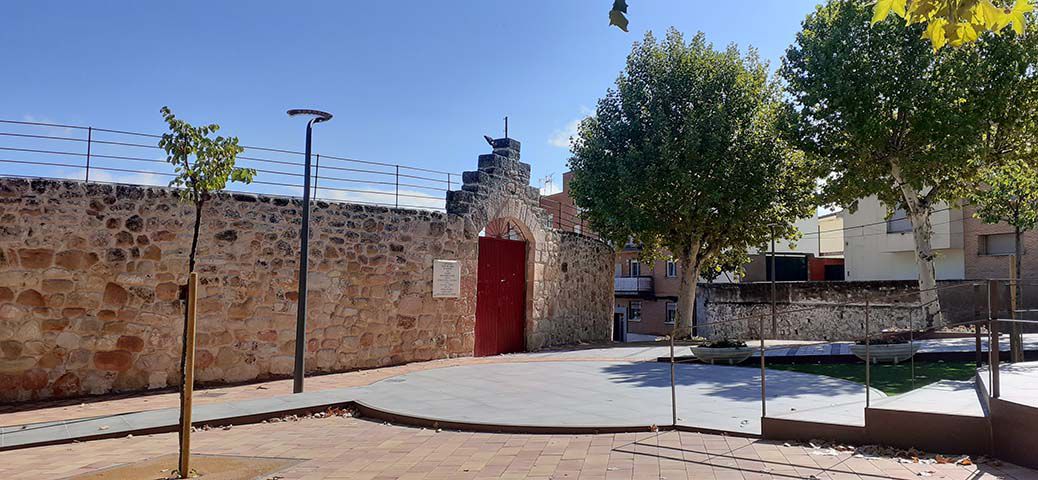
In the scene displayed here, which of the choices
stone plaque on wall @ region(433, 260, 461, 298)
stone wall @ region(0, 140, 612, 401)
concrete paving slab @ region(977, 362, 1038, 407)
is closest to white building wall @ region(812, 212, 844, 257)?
stone wall @ region(0, 140, 612, 401)

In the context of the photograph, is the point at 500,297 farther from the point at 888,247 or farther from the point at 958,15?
the point at 888,247

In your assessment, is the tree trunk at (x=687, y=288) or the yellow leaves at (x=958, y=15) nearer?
the yellow leaves at (x=958, y=15)

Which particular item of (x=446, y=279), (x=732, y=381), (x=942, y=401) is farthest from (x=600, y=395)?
(x=446, y=279)

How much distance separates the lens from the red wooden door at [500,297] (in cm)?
1430

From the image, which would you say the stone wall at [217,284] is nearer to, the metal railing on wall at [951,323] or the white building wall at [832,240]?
the metal railing on wall at [951,323]

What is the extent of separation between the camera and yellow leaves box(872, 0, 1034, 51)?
3.11 meters

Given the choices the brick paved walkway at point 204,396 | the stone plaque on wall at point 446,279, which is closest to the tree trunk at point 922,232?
the brick paved walkway at point 204,396

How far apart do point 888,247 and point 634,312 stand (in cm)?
1488

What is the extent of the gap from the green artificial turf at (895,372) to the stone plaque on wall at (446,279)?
6.18 meters

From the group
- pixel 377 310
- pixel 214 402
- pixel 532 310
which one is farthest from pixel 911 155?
pixel 214 402

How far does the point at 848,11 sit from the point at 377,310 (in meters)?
12.9

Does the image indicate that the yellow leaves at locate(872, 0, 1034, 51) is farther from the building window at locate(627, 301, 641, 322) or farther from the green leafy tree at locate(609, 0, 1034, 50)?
the building window at locate(627, 301, 641, 322)

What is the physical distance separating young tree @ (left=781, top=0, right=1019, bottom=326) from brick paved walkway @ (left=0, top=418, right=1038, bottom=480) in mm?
11730

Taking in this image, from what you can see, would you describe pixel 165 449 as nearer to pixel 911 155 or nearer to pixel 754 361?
pixel 754 361
